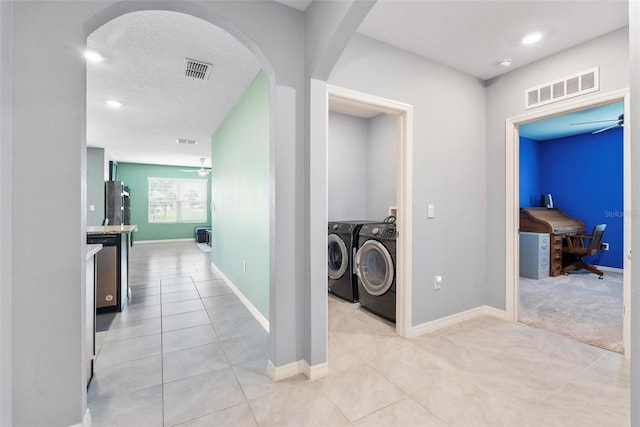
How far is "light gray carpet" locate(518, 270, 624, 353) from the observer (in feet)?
8.48

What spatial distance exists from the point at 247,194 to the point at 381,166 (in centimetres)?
203

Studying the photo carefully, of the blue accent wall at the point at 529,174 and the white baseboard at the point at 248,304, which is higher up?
the blue accent wall at the point at 529,174

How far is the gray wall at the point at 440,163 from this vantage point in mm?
2424

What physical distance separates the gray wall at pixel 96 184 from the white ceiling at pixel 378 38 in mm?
3264

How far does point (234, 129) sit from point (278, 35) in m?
2.15

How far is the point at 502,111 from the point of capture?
2938mm

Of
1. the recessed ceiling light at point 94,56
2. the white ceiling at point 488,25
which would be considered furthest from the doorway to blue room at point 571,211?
the recessed ceiling light at point 94,56

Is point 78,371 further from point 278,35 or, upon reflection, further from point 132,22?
point 132,22

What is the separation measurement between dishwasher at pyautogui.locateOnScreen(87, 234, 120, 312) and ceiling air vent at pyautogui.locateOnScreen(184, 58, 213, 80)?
1.89 m

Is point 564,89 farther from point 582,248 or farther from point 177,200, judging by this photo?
point 177,200

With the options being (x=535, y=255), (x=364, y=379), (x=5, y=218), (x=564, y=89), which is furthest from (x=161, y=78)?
(x=535, y=255)

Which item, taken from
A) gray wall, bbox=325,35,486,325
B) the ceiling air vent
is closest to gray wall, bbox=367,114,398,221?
gray wall, bbox=325,35,486,325

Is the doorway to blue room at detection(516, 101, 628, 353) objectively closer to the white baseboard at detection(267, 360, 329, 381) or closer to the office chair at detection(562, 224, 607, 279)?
the office chair at detection(562, 224, 607, 279)

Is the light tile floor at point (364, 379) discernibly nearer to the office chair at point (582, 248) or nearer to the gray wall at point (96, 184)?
the office chair at point (582, 248)
